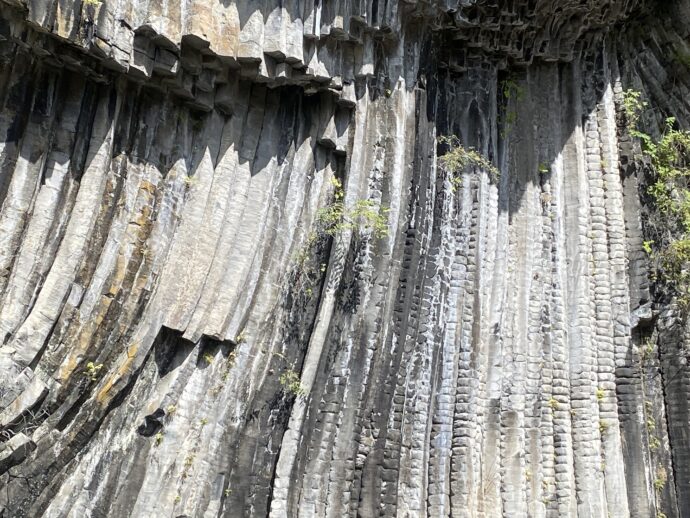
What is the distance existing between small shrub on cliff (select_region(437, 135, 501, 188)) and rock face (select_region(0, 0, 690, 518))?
0.11 meters

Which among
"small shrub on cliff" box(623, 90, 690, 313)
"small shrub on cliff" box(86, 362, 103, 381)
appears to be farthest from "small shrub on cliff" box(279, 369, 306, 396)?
"small shrub on cliff" box(623, 90, 690, 313)

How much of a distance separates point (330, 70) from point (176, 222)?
188 centimetres

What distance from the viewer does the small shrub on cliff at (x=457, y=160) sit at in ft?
28.7

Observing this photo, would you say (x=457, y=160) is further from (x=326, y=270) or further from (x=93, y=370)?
(x=93, y=370)

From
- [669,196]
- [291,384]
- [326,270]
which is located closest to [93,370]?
[291,384]

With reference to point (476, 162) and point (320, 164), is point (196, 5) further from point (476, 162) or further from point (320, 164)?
point (476, 162)

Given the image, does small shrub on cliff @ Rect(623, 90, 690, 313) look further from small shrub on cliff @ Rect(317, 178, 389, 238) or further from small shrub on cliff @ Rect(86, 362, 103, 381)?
small shrub on cliff @ Rect(86, 362, 103, 381)

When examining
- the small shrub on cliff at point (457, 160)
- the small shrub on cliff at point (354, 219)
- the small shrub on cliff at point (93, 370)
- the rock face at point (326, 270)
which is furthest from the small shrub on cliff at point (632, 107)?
the small shrub on cliff at point (93, 370)

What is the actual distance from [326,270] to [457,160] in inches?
78.0

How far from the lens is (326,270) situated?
25.2ft

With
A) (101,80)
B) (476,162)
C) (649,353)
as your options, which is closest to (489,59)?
(476,162)

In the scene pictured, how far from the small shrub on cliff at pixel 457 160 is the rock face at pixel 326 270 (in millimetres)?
112

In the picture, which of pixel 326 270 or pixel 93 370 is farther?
pixel 326 270

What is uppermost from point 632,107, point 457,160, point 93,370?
point 632,107
